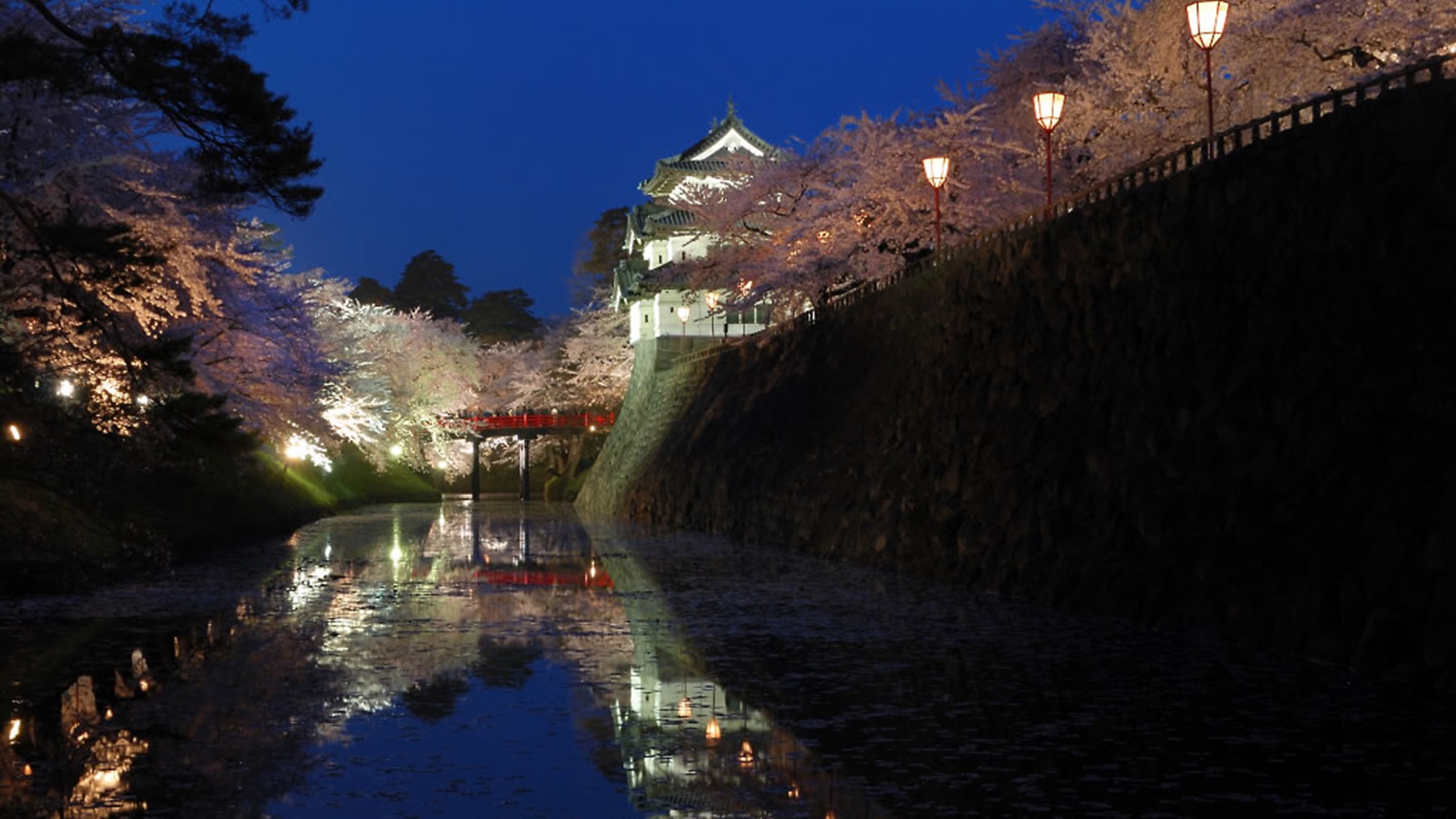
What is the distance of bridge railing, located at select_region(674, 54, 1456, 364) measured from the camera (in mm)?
13834

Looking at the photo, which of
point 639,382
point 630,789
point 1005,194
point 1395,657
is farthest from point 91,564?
point 639,382

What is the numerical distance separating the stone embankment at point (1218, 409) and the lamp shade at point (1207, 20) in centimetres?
236

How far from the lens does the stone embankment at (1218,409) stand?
12.3m

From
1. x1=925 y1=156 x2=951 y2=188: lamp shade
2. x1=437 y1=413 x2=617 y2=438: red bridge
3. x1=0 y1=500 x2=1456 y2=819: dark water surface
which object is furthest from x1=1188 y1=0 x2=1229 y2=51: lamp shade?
x1=437 y1=413 x2=617 y2=438: red bridge

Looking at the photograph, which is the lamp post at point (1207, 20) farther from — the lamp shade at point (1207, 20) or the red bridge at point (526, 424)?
the red bridge at point (526, 424)

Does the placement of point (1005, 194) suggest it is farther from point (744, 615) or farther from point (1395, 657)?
point (1395, 657)

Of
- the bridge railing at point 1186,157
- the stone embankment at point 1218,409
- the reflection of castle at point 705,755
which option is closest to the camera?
the reflection of castle at point 705,755

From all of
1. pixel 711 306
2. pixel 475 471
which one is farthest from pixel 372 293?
pixel 711 306

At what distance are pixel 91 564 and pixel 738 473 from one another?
17.0 meters

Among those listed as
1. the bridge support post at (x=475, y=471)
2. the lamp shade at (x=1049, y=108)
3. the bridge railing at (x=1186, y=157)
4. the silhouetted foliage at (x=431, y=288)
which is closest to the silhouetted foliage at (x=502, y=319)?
the silhouetted foliage at (x=431, y=288)

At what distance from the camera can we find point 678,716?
1052cm

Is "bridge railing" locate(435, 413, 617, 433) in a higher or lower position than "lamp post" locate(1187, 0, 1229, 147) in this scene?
lower

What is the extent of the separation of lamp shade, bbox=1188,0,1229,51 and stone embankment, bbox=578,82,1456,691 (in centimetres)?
236

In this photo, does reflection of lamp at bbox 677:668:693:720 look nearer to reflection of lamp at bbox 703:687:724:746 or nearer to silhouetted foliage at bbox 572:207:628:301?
reflection of lamp at bbox 703:687:724:746
